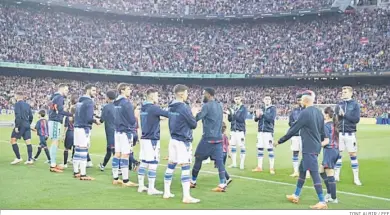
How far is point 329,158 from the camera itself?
35.8 feet

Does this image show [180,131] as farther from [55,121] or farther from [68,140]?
[68,140]

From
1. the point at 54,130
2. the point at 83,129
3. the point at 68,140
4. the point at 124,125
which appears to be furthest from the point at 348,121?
the point at 54,130

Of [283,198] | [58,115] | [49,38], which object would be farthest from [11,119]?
[283,198]

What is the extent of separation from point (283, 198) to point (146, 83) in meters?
57.1

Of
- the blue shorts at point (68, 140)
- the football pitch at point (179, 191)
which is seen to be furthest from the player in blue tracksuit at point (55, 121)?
the blue shorts at point (68, 140)

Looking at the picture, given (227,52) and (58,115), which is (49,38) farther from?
(58,115)

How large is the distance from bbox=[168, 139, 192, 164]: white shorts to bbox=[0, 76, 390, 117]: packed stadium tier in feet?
122

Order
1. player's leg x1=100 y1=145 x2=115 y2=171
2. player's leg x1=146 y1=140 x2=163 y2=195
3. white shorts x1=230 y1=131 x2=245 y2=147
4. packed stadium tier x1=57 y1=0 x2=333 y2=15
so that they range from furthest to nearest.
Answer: packed stadium tier x1=57 y1=0 x2=333 y2=15 → white shorts x1=230 y1=131 x2=245 y2=147 → player's leg x1=100 y1=145 x2=115 y2=171 → player's leg x1=146 y1=140 x2=163 y2=195

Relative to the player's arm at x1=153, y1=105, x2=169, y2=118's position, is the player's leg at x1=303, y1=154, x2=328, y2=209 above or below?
below

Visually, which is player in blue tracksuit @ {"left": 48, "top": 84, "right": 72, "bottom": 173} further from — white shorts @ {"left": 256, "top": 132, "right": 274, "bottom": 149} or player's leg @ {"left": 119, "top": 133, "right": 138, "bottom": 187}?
white shorts @ {"left": 256, "top": 132, "right": 274, "bottom": 149}

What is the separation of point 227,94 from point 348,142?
53188mm

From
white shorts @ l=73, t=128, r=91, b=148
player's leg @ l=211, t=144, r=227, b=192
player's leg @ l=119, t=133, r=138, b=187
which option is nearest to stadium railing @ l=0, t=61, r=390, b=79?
white shorts @ l=73, t=128, r=91, b=148

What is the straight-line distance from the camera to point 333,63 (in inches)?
2377

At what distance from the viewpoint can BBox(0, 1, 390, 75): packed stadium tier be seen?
57750mm
